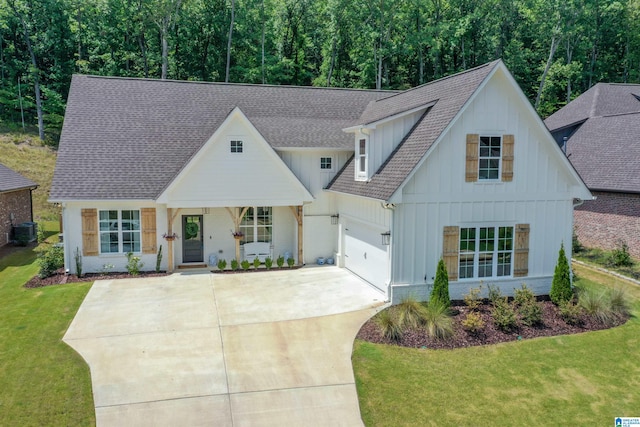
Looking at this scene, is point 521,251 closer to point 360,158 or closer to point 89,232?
point 360,158

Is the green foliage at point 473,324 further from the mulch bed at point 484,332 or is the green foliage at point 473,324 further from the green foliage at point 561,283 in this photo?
the green foliage at point 561,283

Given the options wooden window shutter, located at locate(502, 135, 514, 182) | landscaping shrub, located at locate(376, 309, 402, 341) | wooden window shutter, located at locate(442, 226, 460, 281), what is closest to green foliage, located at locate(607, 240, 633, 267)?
wooden window shutter, located at locate(502, 135, 514, 182)

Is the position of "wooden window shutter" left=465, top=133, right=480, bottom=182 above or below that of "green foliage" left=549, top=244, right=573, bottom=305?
above

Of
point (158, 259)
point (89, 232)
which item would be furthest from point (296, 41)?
point (89, 232)

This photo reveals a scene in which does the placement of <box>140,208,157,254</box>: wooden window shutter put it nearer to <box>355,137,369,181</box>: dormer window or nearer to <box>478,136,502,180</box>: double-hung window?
<box>355,137,369,181</box>: dormer window

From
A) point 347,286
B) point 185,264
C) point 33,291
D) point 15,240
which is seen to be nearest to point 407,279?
point 347,286

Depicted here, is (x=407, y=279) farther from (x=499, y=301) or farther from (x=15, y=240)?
(x=15, y=240)

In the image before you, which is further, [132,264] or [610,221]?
[610,221]
